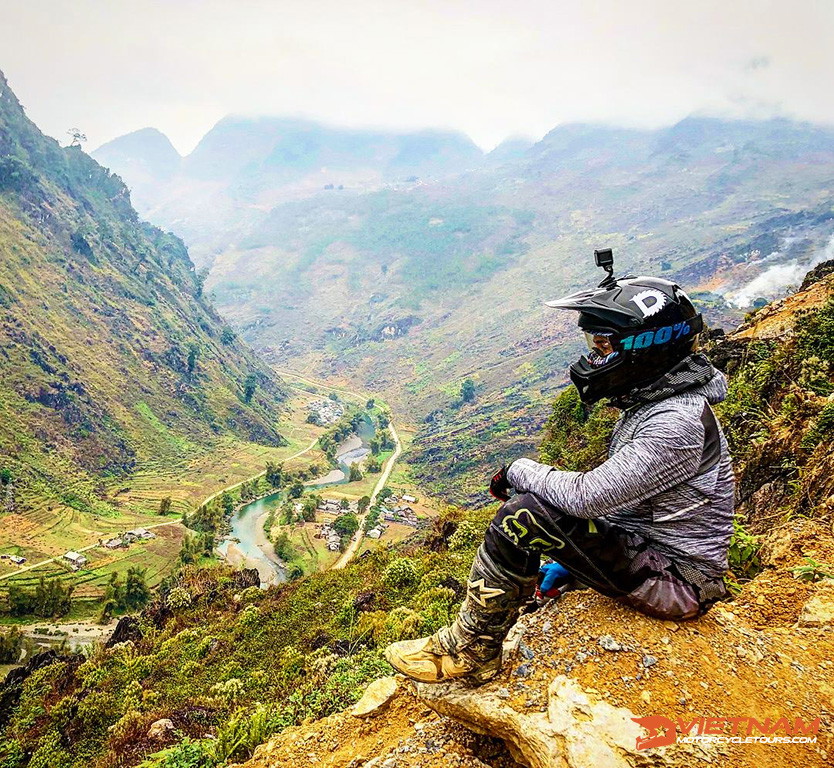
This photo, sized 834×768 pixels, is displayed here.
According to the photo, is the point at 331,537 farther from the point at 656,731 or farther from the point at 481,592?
the point at 656,731

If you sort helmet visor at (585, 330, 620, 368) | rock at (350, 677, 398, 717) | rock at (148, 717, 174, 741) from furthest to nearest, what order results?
rock at (148, 717, 174, 741) < rock at (350, 677, 398, 717) < helmet visor at (585, 330, 620, 368)

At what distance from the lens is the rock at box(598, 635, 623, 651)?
3.85 m

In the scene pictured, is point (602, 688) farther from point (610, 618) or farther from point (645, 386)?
point (645, 386)

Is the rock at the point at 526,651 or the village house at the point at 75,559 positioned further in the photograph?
the village house at the point at 75,559

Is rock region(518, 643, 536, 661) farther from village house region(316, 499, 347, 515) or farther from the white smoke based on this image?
the white smoke

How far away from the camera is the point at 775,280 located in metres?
141

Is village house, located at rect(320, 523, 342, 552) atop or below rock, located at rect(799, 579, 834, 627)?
below

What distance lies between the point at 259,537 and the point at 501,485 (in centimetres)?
7519

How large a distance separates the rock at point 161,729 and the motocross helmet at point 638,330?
13538mm

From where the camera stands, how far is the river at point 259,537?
203 ft

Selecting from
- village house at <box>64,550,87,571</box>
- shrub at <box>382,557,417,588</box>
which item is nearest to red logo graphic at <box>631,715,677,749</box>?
shrub at <box>382,557,417,588</box>

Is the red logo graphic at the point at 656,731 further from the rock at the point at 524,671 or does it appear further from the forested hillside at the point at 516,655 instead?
the rock at the point at 524,671

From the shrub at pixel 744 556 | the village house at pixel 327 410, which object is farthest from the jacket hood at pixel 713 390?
the village house at pixel 327 410

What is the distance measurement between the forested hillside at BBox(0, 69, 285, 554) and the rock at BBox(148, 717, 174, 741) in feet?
214
